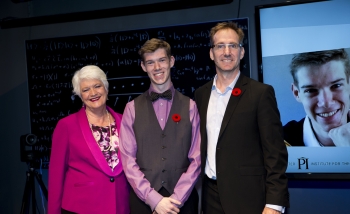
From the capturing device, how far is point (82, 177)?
2.50 meters

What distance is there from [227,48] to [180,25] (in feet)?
5.29

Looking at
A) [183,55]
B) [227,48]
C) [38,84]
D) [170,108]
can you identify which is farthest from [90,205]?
[38,84]

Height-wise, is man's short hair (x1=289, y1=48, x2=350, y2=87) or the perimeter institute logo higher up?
man's short hair (x1=289, y1=48, x2=350, y2=87)

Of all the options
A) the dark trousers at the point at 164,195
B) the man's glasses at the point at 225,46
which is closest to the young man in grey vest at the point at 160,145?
the dark trousers at the point at 164,195

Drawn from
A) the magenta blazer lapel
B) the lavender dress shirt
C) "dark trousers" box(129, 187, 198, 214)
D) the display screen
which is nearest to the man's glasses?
the lavender dress shirt

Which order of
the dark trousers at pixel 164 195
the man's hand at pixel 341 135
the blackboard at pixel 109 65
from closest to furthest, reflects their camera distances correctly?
the dark trousers at pixel 164 195
the man's hand at pixel 341 135
the blackboard at pixel 109 65

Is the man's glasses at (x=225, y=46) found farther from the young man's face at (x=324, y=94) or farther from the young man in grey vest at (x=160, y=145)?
the young man's face at (x=324, y=94)

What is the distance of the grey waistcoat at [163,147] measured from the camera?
7.22 feet

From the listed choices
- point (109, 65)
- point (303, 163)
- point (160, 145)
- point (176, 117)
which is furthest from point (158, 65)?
point (109, 65)

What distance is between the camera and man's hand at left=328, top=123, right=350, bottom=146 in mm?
3076

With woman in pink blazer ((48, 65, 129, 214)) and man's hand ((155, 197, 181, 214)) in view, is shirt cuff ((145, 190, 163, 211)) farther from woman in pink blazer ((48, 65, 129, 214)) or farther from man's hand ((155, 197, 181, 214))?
woman in pink blazer ((48, 65, 129, 214))

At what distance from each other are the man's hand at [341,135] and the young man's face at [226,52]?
4.47ft

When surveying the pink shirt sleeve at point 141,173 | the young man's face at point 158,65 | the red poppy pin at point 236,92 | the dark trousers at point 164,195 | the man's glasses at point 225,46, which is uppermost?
the man's glasses at point 225,46

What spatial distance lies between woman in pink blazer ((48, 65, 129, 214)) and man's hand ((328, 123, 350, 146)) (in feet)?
5.55
